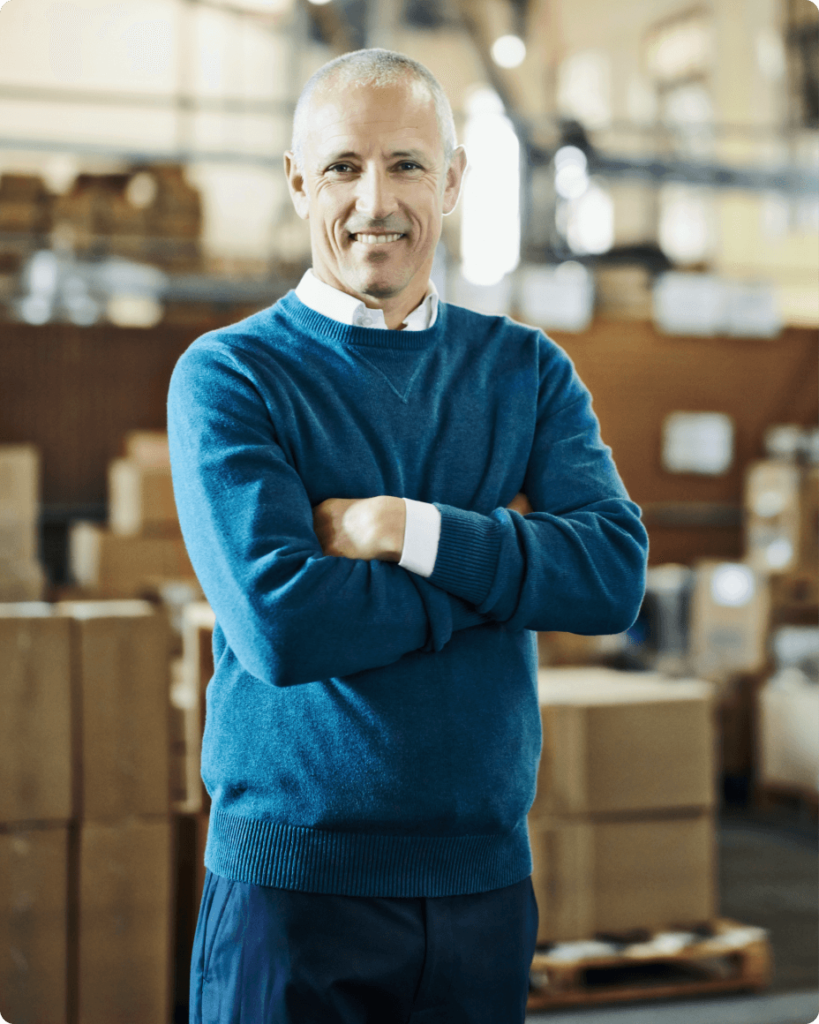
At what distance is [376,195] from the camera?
1.54 meters

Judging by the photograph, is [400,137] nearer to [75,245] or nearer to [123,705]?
[123,705]

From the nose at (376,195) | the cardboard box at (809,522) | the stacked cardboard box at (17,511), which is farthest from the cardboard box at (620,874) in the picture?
the cardboard box at (809,522)

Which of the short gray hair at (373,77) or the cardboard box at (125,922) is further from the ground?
the short gray hair at (373,77)

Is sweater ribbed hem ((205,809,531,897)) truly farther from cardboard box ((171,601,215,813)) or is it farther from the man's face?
cardboard box ((171,601,215,813))

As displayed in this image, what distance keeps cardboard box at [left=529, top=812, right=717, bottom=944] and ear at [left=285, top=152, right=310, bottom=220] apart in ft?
7.76

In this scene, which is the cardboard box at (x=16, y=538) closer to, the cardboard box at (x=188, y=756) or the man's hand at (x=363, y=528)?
the cardboard box at (x=188, y=756)

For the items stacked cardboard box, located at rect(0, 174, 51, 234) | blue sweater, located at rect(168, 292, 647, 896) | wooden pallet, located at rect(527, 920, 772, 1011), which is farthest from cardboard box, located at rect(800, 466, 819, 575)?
blue sweater, located at rect(168, 292, 647, 896)

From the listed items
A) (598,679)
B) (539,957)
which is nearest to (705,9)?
(598,679)

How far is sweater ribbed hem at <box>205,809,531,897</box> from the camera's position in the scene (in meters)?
1.46

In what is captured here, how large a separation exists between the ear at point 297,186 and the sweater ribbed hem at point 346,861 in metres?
0.84

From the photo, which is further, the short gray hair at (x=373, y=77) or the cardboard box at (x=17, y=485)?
the cardboard box at (x=17, y=485)

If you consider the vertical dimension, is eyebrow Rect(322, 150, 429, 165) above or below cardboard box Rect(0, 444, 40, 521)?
above

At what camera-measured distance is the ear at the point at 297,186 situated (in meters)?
1.64

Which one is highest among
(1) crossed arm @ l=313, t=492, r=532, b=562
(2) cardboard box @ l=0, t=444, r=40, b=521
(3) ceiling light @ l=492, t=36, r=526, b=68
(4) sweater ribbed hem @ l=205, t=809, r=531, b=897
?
(3) ceiling light @ l=492, t=36, r=526, b=68
